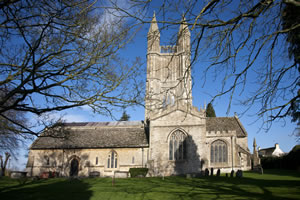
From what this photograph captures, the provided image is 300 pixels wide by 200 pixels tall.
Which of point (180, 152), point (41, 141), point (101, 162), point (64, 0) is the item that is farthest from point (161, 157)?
point (64, 0)

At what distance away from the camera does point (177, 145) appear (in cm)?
2688

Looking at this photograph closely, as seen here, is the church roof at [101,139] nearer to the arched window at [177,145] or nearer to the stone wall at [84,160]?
the stone wall at [84,160]

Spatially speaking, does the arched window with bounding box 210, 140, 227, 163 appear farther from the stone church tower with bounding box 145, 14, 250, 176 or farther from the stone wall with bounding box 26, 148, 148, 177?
the stone wall with bounding box 26, 148, 148, 177

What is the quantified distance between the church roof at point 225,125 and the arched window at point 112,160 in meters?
12.6

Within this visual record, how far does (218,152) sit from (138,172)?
982cm

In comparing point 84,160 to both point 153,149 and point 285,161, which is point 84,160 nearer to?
point 153,149

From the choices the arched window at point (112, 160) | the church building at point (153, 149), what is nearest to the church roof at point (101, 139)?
the church building at point (153, 149)

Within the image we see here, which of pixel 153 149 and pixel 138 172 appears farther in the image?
pixel 153 149

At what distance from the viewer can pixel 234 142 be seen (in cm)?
2830

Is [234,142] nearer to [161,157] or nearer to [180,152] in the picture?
[180,152]

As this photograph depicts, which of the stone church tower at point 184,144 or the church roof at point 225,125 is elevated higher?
the church roof at point 225,125

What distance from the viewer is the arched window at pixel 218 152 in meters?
28.6

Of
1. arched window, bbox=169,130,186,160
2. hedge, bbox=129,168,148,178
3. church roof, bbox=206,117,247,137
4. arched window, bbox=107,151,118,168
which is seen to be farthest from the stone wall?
church roof, bbox=206,117,247,137

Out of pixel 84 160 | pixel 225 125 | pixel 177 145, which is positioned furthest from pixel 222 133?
pixel 84 160
